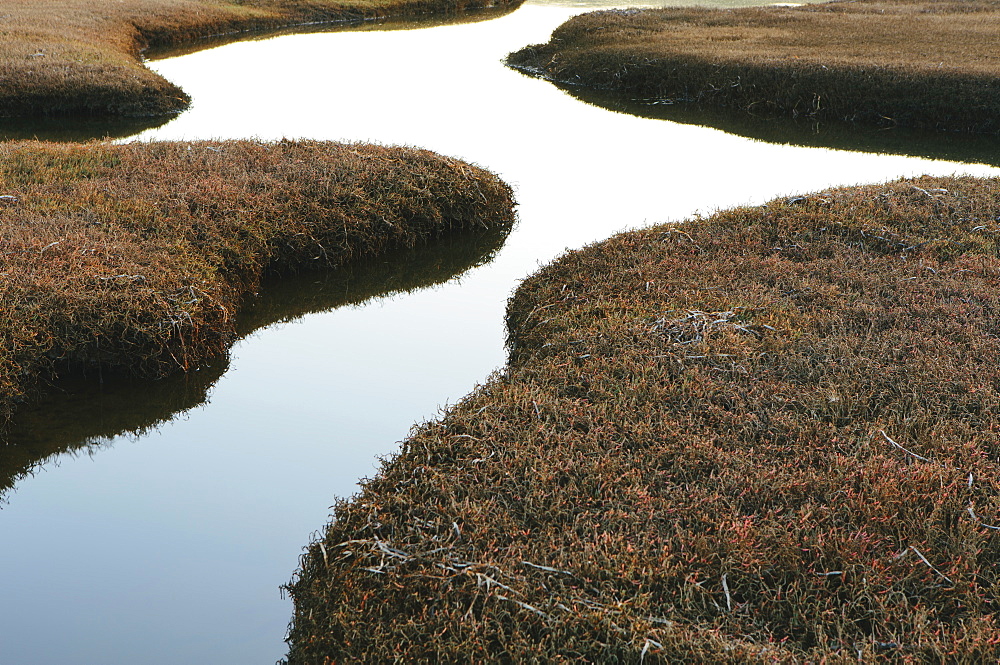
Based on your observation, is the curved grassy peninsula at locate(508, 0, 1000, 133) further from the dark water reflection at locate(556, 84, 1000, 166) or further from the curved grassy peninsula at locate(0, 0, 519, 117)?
the curved grassy peninsula at locate(0, 0, 519, 117)

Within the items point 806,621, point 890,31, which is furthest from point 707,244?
point 890,31

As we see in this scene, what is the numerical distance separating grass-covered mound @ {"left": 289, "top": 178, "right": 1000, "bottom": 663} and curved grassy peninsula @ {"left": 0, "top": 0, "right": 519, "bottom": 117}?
689 inches

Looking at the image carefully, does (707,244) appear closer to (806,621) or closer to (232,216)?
(232,216)

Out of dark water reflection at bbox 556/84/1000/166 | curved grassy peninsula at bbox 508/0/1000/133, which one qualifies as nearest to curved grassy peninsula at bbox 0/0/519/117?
curved grassy peninsula at bbox 508/0/1000/133

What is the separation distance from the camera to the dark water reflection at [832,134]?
20.4 metres

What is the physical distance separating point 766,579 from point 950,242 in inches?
280

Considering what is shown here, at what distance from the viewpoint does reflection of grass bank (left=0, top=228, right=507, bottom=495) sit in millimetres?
8484

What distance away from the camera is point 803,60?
25.7 metres

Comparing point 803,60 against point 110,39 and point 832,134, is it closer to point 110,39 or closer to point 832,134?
point 832,134

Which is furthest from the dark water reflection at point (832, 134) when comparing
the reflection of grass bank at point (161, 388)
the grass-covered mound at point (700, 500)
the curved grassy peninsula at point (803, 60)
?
the grass-covered mound at point (700, 500)

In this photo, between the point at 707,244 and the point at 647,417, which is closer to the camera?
the point at 647,417

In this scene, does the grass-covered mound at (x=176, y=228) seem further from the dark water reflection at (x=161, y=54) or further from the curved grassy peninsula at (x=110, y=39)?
the curved grassy peninsula at (x=110, y=39)

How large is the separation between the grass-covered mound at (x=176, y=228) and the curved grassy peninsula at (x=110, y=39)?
785cm

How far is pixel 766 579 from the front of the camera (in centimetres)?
541
